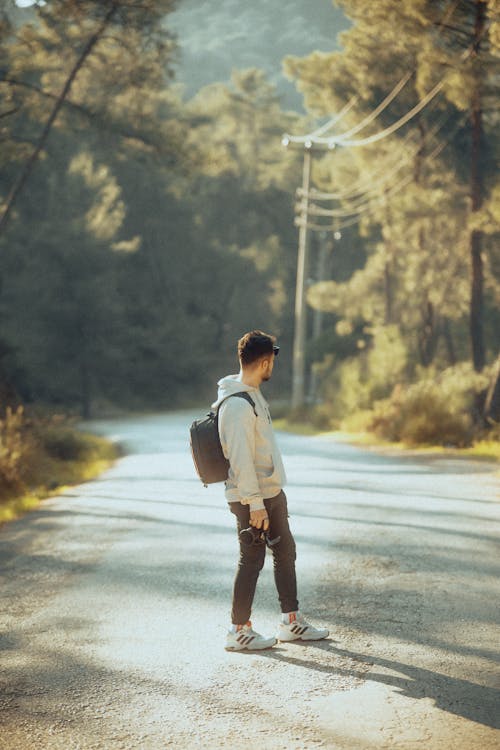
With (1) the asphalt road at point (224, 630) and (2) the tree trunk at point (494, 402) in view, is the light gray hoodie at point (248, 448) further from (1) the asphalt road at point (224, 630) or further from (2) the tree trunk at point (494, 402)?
(2) the tree trunk at point (494, 402)

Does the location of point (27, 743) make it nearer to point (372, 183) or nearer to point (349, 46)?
point (349, 46)

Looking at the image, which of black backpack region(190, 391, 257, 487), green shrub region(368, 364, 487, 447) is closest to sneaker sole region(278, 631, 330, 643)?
black backpack region(190, 391, 257, 487)

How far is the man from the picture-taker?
20.1 ft

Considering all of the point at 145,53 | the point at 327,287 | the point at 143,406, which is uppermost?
the point at 145,53

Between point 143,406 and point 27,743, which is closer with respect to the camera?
point 27,743

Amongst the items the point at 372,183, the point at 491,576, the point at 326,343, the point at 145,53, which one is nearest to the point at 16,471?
the point at 491,576

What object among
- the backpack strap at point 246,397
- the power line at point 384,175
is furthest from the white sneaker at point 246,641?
the power line at point 384,175

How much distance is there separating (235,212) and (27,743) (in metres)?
68.4

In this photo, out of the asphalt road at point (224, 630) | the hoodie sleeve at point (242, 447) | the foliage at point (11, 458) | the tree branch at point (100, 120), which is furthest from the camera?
the tree branch at point (100, 120)

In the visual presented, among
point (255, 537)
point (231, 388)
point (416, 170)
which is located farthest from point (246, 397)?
point (416, 170)

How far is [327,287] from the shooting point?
4259 centimetres

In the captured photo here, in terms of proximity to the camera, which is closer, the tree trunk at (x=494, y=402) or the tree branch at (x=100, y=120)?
the tree branch at (x=100, y=120)

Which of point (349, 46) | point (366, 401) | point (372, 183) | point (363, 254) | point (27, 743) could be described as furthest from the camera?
point (363, 254)

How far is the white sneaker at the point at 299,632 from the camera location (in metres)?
6.30
